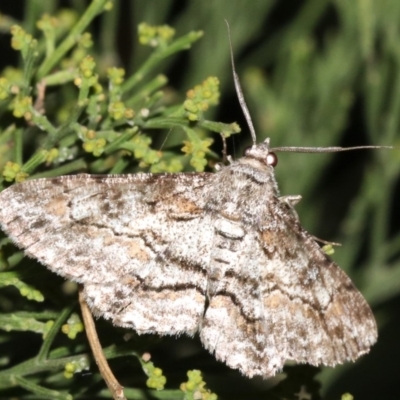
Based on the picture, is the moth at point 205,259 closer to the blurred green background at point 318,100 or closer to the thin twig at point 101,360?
the thin twig at point 101,360

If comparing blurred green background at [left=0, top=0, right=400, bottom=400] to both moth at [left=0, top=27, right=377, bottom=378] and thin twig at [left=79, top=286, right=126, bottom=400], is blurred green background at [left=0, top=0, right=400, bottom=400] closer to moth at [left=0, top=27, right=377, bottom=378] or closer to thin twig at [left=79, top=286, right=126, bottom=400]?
moth at [left=0, top=27, right=377, bottom=378]

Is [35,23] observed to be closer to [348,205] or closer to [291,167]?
[291,167]

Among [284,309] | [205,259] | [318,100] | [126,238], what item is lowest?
[284,309]

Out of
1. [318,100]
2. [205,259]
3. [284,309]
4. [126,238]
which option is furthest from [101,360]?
[318,100]

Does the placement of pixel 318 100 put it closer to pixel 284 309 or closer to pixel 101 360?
pixel 284 309

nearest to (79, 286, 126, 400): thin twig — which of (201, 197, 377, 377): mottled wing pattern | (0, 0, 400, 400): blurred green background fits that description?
(201, 197, 377, 377): mottled wing pattern

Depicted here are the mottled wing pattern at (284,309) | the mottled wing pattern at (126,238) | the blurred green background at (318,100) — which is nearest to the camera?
the mottled wing pattern at (126,238)

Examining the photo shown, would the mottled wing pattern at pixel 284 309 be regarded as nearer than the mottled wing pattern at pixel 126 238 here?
No

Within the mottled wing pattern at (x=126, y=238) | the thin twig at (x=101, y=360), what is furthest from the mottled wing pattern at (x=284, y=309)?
the thin twig at (x=101, y=360)
